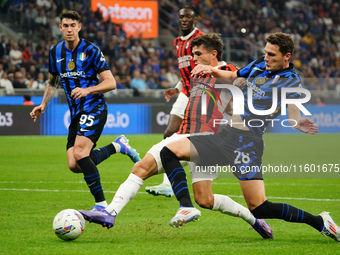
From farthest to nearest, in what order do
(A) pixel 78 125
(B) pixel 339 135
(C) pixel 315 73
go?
(C) pixel 315 73 → (B) pixel 339 135 → (A) pixel 78 125

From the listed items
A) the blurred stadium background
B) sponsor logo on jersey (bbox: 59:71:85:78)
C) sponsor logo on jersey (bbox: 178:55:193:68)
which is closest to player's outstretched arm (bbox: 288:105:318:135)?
sponsor logo on jersey (bbox: 59:71:85:78)

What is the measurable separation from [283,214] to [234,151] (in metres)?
0.69

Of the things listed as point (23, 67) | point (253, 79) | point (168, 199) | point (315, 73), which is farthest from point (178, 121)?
point (315, 73)

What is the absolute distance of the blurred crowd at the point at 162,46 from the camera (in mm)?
20734

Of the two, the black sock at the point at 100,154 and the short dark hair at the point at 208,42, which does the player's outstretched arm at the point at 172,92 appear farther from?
the short dark hair at the point at 208,42

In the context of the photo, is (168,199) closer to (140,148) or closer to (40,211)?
(40,211)

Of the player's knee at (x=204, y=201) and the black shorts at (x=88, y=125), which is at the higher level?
the black shorts at (x=88, y=125)

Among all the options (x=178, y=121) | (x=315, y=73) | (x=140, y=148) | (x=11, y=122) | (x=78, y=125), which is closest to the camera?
(x=78, y=125)

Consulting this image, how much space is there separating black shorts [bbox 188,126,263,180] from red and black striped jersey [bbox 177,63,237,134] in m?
0.26

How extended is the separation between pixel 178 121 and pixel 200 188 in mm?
3264

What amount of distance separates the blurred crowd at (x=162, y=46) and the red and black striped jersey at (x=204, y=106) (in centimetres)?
1322

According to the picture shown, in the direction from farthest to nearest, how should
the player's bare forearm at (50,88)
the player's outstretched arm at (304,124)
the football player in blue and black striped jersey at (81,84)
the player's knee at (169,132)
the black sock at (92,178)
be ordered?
the player's knee at (169,132) → the player's bare forearm at (50,88) → the football player in blue and black striped jersey at (81,84) → the black sock at (92,178) → the player's outstretched arm at (304,124)

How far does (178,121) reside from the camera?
8727 millimetres

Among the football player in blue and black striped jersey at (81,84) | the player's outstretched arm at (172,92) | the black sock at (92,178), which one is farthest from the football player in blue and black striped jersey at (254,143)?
the player's outstretched arm at (172,92)
